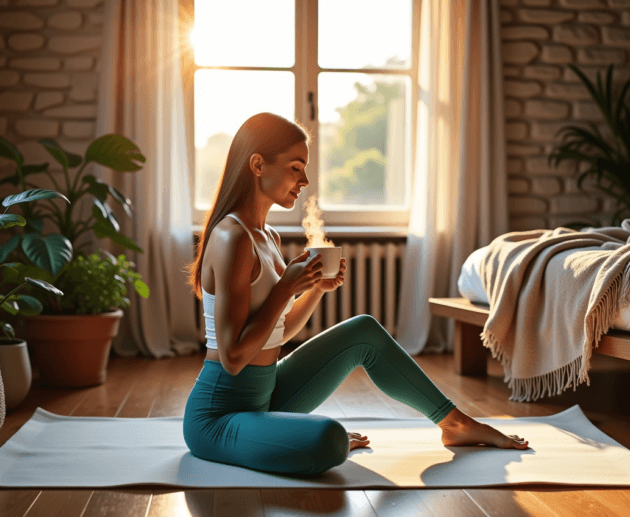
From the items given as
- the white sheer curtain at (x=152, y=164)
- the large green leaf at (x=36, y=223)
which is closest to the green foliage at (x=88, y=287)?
the large green leaf at (x=36, y=223)

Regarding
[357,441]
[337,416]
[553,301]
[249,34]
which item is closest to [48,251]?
[337,416]

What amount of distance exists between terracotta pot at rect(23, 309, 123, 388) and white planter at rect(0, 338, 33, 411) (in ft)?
1.03

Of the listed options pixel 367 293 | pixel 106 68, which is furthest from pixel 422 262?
pixel 106 68

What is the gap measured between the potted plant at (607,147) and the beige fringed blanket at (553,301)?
0.91 m

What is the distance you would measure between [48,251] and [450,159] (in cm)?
214

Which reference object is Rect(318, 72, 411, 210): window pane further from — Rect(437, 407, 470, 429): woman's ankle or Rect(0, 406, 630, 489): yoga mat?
Rect(437, 407, 470, 429): woman's ankle

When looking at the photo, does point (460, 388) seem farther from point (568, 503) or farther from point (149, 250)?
point (149, 250)

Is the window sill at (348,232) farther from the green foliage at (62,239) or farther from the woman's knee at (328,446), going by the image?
the woman's knee at (328,446)

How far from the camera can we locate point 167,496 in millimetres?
1523

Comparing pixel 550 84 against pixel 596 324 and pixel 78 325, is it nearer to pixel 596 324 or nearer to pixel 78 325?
pixel 596 324

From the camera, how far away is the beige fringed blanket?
85.4 inches

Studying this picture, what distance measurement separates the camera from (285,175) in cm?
160

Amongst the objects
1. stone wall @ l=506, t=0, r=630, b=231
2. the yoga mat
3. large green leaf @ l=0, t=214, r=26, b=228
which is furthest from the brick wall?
large green leaf @ l=0, t=214, r=26, b=228

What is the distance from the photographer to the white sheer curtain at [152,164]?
3451 mm
